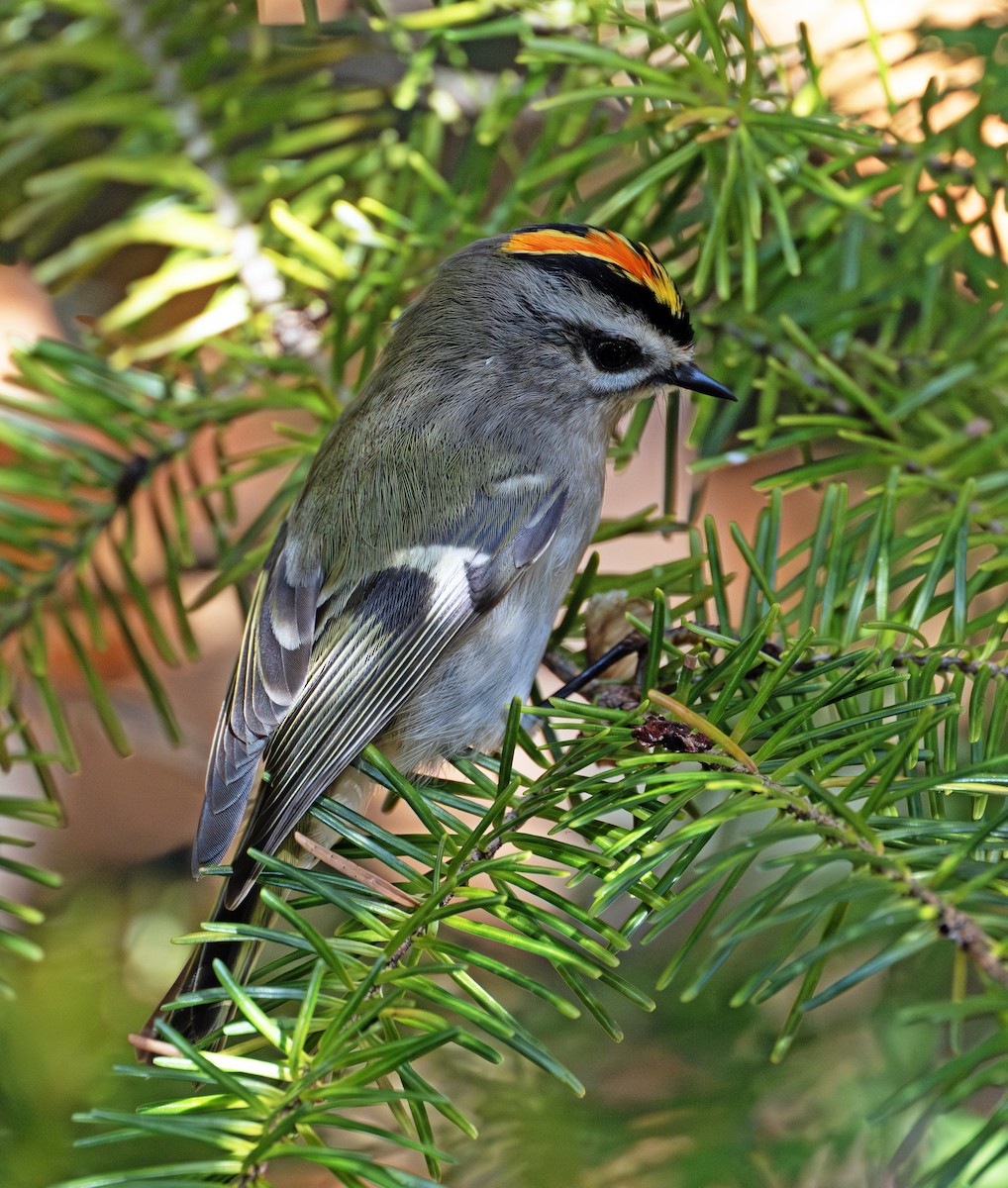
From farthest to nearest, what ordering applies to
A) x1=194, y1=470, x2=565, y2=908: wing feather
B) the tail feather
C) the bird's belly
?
the bird's belly → x1=194, y1=470, x2=565, y2=908: wing feather → the tail feather

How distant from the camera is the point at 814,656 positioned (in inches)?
30.6

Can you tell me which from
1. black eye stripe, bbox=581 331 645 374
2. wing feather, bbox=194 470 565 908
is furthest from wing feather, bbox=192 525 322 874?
black eye stripe, bbox=581 331 645 374

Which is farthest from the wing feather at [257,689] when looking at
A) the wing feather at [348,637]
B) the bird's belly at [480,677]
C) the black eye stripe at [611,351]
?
the black eye stripe at [611,351]

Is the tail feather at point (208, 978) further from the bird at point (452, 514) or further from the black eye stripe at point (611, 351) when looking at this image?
the black eye stripe at point (611, 351)

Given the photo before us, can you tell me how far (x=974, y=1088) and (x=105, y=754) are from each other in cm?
133

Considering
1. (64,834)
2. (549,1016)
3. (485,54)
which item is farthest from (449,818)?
(485,54)

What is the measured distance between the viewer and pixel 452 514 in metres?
1.07

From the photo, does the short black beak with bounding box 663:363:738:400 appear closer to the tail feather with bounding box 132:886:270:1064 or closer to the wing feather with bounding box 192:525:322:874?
the wing feather with bounding box 192:525:322:874

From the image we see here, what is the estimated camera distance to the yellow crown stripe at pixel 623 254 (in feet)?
3.20

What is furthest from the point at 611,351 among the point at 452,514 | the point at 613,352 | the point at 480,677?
the point at 480,677

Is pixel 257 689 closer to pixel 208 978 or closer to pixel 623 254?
pixel 208 978

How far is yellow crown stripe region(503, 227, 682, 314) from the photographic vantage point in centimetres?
98

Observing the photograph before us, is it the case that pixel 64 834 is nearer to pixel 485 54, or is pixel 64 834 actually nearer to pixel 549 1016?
pixel 549 1016

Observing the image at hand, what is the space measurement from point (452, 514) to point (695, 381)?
0.27 m
